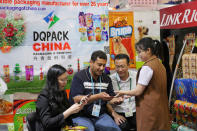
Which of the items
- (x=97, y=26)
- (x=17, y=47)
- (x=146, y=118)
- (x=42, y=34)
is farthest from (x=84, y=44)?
(x=146, y=118)

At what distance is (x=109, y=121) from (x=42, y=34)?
1550 millimetres

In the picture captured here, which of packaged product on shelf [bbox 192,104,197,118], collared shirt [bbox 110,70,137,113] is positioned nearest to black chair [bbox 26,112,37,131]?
collared shirt [bbox 110,70,137,113]

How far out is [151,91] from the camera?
9.62 ft

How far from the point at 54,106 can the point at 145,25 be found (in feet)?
7.60

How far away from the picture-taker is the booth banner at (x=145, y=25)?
417 centimetres

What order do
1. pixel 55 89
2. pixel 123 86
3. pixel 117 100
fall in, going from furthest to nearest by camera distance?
1. pixel 123 86
2. pixel 117 100
3. pixel 55 89

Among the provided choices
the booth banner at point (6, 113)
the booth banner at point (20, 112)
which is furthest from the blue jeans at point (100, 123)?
the booth banner at point (6, 113)

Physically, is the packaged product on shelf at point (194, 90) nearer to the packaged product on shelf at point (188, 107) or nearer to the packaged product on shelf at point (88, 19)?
the packaged product on shelf at point (188, 107)

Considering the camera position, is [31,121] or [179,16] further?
[179,16]

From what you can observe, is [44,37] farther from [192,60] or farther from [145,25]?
[192,60]

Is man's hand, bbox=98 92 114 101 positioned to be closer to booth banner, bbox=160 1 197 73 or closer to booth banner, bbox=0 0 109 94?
booth banner, bbox=0 0 109 94

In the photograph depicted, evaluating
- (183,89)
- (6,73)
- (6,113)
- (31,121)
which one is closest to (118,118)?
(183,89)

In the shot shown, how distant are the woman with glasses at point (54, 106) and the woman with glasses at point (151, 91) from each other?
726 millimetres

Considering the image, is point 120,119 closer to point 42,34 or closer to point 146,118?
point 146,118
